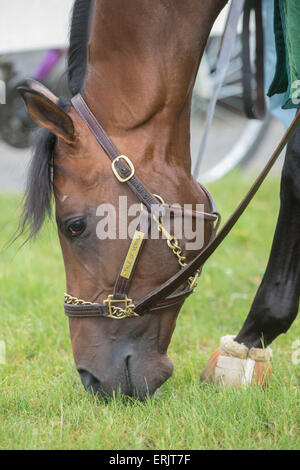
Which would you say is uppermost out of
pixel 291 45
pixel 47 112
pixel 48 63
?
pixel 48 63

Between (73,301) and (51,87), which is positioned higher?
(51,87)

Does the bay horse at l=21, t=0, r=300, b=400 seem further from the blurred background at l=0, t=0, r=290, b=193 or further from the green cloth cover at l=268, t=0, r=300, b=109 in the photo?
the blurred background at l=0, t=0, r=290, b=193

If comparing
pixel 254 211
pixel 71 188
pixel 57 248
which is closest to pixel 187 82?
pixel 71 188

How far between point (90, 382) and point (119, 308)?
287 millimetres

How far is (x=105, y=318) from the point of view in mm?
2062

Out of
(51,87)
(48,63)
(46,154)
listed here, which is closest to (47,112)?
(46,154)

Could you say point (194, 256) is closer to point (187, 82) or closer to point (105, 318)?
point (105, 318)

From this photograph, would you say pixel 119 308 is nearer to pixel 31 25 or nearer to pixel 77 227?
pixel 77 227

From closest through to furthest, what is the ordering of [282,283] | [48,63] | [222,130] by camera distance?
[282,283], [48,63], [222,130]

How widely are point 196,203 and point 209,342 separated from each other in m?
A: 1.00

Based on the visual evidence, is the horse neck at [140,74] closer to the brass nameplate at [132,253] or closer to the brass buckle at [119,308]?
the brass nameplate at [132,253]

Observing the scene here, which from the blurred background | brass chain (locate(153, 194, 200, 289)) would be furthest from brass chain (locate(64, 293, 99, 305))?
the blurred background

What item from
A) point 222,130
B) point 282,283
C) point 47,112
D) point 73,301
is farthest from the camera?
point 222,130

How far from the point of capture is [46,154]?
2.05 metres
